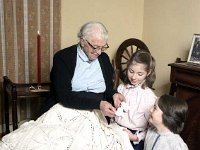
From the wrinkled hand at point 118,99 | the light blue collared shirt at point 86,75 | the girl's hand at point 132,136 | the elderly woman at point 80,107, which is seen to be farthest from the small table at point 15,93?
the girl's hand at point 132,136

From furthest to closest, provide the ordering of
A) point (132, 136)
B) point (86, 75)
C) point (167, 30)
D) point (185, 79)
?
point (167, 30), point (185, 79), point (86, 75), point (132, 136)

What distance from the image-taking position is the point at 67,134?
55.7 inches

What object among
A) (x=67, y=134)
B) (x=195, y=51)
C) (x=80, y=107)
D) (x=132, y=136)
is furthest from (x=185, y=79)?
(x=67, y=134)

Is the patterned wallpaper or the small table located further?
the patterned wallpaper

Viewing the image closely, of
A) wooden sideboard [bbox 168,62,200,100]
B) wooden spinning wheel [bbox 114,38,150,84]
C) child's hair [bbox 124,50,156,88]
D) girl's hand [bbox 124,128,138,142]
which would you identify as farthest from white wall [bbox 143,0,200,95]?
girl's hand [bbox 124,128,138,142]

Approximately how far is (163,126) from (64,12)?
1.65 m

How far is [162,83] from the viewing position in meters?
2.80

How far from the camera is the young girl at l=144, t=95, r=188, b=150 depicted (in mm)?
1305

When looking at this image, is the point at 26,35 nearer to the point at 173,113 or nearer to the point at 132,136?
the point at 132,136

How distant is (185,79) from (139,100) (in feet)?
2.11

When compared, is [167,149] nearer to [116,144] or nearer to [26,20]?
[116,144]

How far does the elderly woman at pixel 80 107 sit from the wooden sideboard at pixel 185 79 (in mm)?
595

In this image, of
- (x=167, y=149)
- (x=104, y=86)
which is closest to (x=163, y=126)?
(x=167, y=149)

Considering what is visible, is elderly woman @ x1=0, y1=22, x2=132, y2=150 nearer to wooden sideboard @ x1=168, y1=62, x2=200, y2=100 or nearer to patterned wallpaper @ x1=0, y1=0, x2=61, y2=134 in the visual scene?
wooden sideboard @ x1=168, y1=62, x2=200, y2=100
